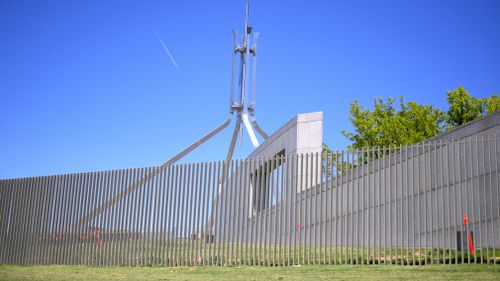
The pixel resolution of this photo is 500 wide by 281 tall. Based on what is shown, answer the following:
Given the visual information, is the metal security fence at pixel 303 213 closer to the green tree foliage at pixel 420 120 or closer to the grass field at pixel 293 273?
the grass field at pixel 293 273

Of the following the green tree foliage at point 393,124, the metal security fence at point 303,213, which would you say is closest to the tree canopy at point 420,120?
the green tree foliage at point 393,124

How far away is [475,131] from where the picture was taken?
15.0 meters

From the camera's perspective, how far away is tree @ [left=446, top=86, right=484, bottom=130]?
32625 millimetres

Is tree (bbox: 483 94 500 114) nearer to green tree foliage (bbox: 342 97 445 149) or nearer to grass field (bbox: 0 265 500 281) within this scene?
green tree foliage (bbox: 342 97 445 149)

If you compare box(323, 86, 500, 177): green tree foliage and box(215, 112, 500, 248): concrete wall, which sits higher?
box(323, 86, 500, 177): green tree foliage

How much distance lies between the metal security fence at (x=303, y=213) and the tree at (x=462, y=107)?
2123 cm

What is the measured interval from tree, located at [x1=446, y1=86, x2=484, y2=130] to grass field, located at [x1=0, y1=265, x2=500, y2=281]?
77.1 feet

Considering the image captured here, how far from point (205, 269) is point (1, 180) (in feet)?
28.6

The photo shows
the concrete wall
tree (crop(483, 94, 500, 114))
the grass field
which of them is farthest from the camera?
tree (crop(483, 94, 500, 114))

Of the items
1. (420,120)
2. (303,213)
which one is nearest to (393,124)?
(420,120)

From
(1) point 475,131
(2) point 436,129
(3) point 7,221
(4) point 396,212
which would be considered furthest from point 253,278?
(2) point 436,129

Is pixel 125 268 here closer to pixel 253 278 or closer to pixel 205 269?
pixel 205 269

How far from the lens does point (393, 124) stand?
1289 inches

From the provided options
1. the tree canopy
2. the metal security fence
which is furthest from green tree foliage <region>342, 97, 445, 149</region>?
the metal security fence
